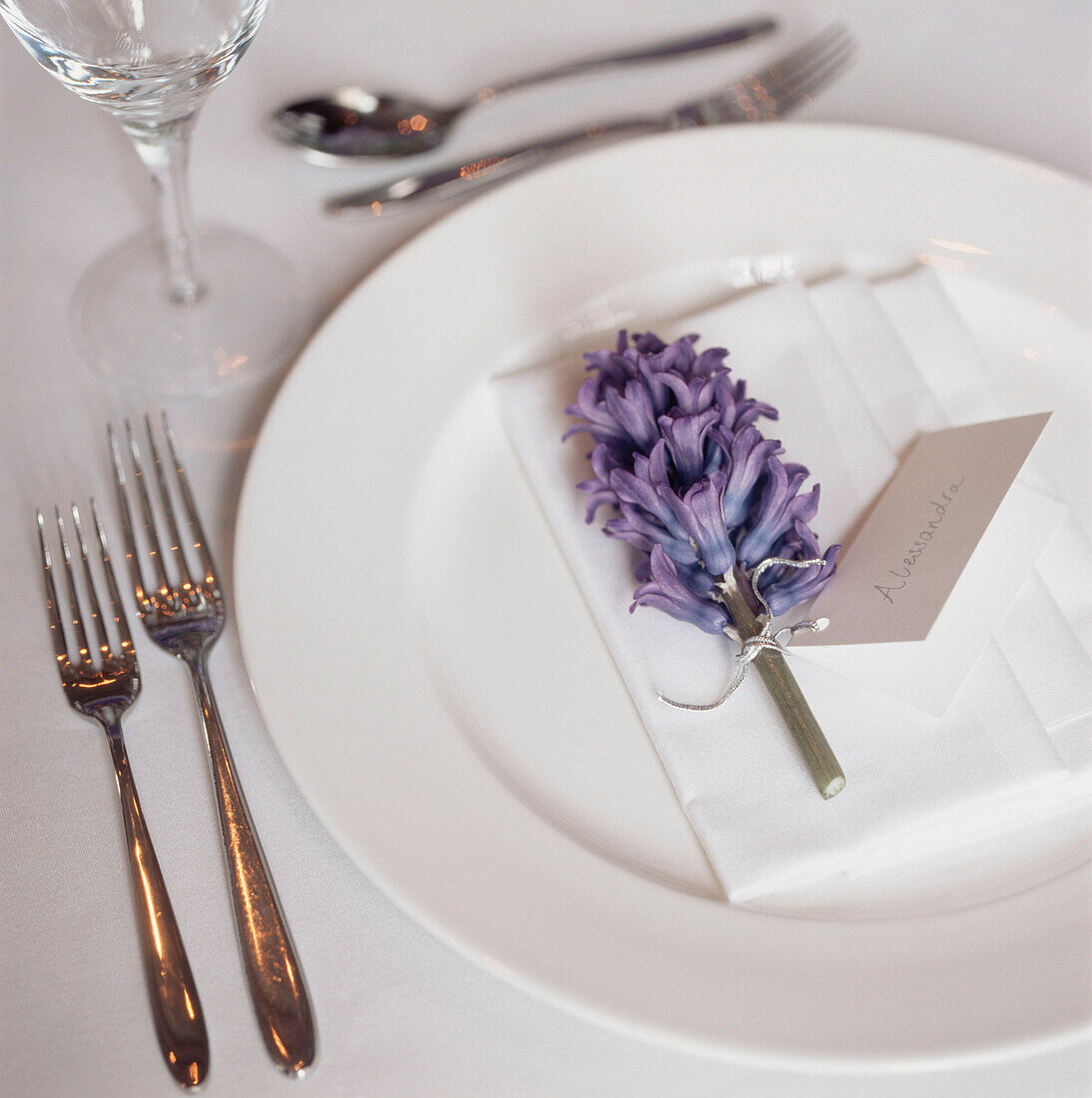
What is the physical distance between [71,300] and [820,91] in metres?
0.70

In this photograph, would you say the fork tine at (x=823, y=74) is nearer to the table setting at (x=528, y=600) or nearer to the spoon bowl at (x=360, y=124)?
the table setting at (x=528, y=600)

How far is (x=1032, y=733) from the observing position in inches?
21.8

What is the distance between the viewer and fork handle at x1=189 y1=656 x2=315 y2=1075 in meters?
0.50

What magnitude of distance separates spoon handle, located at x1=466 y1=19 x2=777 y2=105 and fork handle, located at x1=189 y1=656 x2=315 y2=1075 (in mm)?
652

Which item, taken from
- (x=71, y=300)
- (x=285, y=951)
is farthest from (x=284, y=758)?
(x=71, y=300)

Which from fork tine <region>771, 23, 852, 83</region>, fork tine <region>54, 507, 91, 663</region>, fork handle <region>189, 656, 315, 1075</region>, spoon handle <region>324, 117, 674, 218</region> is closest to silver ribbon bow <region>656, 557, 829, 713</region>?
fork handle <region>189, 656, 315, 1075</region>

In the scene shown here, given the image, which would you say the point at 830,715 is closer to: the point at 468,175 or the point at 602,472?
the point at 602,472

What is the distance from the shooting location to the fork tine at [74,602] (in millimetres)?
604

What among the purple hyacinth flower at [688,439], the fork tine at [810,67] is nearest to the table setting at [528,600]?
the purple hyacinth flower at [688,439]

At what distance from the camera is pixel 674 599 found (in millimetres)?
574

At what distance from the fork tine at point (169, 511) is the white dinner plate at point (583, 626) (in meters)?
0.06

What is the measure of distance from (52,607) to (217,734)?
0.14 m

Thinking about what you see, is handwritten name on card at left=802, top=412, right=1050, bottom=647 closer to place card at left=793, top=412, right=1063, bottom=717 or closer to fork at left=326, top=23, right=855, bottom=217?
place card at left=793, top=412, right=1063, bottom=717

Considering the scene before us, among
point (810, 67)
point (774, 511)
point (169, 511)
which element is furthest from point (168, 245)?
point (810, 67)
